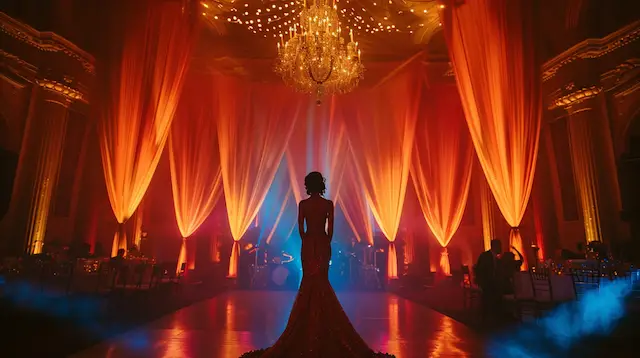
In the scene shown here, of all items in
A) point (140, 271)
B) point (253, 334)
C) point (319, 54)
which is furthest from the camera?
point (319, 54)

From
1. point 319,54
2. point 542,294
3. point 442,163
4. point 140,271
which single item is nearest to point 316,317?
point 542,294

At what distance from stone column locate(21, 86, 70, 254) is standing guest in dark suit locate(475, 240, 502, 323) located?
7402 mm

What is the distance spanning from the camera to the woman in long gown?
8.21ft

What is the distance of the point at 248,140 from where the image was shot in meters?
8.52

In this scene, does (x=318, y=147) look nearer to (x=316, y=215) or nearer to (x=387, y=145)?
(x=387, y=145)

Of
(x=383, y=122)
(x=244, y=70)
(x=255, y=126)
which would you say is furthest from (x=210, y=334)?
(x=244, y=70)

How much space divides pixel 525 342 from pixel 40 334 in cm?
458

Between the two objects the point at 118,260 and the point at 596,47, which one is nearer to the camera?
the point at 118,260

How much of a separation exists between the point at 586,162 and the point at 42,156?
1024cm

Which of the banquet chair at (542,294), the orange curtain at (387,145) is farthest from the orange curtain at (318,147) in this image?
the banquet chair at (542,294)

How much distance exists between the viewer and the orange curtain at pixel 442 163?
342 inches

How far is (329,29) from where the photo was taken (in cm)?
606

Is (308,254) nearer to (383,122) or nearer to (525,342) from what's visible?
(525,342)

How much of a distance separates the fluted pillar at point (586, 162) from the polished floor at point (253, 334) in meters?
3.83
